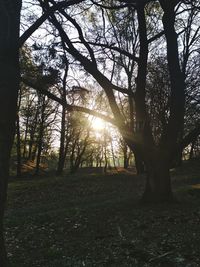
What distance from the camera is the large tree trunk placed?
5.11 m

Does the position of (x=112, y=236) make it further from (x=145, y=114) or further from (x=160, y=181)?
(x=145, y=114)

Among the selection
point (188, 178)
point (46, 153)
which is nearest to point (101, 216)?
point (188, 178)

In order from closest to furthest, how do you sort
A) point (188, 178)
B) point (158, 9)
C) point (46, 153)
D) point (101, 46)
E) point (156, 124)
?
1. point (101, 46)
2. point (158, 9)
3. point (188, 178)
4. point (156, 124)
5. point (46, 153)

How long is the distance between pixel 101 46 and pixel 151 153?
14.7 ft

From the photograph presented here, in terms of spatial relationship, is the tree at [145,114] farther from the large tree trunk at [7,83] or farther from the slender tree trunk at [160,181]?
the large tree trunk at [7,83]

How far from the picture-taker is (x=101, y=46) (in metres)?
13.0

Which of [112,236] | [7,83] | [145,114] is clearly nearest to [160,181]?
[145,114]

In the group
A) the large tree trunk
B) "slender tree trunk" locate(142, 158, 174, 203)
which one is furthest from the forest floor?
the large tree trunk

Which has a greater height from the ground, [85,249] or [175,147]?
[175,147]

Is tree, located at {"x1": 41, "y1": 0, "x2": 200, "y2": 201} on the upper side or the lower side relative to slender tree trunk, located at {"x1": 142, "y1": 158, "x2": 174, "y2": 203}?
upper

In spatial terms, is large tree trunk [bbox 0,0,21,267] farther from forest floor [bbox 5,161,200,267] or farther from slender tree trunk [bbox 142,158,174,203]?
slender tree trunk [bbox 142,158,174,203]

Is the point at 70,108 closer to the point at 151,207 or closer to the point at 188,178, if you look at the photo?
the point at 151,207

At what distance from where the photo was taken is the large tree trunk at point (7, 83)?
511 cm

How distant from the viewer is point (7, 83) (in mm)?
5227
